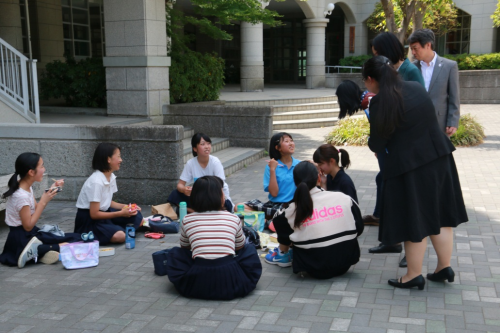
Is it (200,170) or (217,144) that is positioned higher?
(200,170)

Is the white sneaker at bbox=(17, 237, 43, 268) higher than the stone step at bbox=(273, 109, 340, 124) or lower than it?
lower

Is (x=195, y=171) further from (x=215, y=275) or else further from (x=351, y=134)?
(x=351, y=134)

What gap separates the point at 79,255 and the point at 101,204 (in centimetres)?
73

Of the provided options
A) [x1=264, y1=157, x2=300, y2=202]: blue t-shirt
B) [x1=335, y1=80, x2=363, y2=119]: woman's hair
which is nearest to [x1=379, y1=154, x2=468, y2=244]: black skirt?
[x1=335, y1=80, x2=363, y2=119]: woman's hair

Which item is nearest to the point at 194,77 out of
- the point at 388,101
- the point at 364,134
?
the point at 364,134

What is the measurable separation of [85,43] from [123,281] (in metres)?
13.5

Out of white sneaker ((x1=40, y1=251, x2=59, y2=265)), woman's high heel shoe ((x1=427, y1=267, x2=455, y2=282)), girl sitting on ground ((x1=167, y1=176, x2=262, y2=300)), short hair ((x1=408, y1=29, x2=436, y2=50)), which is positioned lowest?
white sneaker ((x1=40, y1=251, x2=59, y2=265))

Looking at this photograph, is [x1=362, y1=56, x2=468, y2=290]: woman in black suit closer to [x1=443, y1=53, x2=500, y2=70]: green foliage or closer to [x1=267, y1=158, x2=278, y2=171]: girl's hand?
[x1=267, y1=158, x2=278, y2=171]: girl's hand

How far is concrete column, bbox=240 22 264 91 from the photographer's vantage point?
793 inches

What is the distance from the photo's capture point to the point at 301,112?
617 inches

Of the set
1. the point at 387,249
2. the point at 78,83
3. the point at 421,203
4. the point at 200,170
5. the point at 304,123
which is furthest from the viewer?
the point at 304,123

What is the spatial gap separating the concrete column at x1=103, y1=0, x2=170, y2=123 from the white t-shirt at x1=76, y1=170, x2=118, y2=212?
5068 millimetres

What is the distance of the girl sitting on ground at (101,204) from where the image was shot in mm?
5508

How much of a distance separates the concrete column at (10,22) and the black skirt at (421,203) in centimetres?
1116
